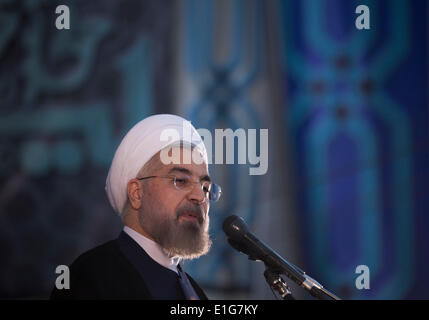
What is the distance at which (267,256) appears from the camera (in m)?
2.09

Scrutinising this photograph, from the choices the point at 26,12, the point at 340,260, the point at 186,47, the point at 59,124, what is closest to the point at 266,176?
the point at 340,260

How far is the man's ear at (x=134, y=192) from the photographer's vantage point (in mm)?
2572

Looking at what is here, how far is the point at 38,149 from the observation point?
3.75m

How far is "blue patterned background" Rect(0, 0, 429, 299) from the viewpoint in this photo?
3.76m

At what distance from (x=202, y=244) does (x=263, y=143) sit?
1.43 meters

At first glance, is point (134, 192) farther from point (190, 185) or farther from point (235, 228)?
point (235, 228)

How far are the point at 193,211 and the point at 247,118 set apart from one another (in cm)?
148

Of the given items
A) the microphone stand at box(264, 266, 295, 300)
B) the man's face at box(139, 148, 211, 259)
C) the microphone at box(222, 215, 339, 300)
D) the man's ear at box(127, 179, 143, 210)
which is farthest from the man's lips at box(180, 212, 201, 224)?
the microphone stand at box(264, 266, 295, 300)

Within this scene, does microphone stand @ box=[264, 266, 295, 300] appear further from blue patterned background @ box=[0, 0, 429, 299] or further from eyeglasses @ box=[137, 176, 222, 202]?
blue patterned background @ box=[0, 0, 429, 299]

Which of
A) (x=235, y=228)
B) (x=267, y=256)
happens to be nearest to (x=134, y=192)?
(x=235, y=228)

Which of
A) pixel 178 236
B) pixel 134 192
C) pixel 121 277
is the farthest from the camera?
pixel 134 192

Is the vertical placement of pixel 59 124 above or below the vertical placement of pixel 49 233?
above

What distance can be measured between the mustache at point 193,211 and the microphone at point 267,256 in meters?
0.35
